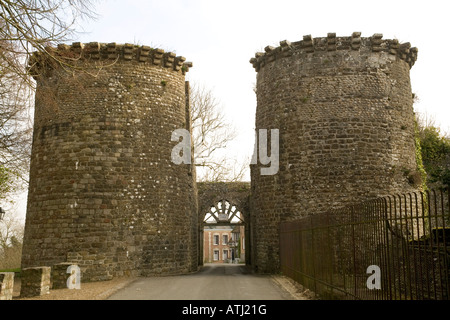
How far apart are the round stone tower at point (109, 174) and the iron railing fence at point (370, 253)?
20.1 feet

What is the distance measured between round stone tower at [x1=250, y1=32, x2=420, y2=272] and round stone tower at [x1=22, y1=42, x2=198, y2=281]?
12.8 ft

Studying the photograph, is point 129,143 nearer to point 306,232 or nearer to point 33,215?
point 33,215

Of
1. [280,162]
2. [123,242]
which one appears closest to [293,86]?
[280,162]

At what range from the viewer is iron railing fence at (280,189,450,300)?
550cm

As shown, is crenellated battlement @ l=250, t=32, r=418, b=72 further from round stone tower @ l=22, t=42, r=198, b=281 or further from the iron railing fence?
the iron railing fence

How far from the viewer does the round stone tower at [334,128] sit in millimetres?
16000

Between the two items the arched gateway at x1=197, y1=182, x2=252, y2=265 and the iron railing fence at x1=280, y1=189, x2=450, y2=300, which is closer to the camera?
the iron railing fence at x1=280, y1=189, x2=450, y2=300

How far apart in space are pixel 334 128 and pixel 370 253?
9512 millimetres

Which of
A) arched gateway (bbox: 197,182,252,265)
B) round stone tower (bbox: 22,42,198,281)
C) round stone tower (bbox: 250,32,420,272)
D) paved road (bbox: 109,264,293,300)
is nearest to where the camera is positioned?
paved road (bbox: 109,264,293,300)

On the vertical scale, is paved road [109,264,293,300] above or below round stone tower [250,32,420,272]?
below

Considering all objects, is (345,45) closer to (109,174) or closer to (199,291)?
(109,174)

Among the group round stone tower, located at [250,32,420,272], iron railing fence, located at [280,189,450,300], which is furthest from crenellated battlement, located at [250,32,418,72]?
iron railing fence, located at [280,189,450,300]

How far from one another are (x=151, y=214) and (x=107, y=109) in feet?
14.0
